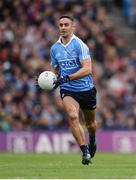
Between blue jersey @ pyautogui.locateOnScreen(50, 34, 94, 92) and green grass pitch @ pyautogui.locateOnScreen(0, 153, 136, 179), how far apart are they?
1.40 meters

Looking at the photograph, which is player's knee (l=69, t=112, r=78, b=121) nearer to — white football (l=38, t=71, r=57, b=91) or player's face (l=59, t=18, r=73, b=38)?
white football (l=38, t=71, r=57, b=91)

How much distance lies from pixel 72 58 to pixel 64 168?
6.30 ft

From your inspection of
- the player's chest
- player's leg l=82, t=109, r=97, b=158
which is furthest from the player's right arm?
player's leg l=82, t=109, r=97, b=158

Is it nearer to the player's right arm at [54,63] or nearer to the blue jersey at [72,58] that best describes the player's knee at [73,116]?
the blue jersey at [72,58]

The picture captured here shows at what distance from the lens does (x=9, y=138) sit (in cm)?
2375

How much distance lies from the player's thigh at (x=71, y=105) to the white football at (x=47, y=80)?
347 millimetres

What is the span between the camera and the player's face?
14859 mm

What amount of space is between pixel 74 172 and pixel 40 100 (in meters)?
11.6

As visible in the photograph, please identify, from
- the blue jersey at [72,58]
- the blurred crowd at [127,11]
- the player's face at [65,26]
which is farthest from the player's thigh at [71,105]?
the blurred crowd at [127,11]

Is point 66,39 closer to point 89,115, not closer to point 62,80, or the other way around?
point 62,80

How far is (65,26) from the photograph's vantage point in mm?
14859

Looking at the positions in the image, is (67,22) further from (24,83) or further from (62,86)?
(24,83)

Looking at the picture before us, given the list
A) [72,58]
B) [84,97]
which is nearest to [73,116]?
[84,97]

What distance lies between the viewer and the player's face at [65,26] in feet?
48.8
